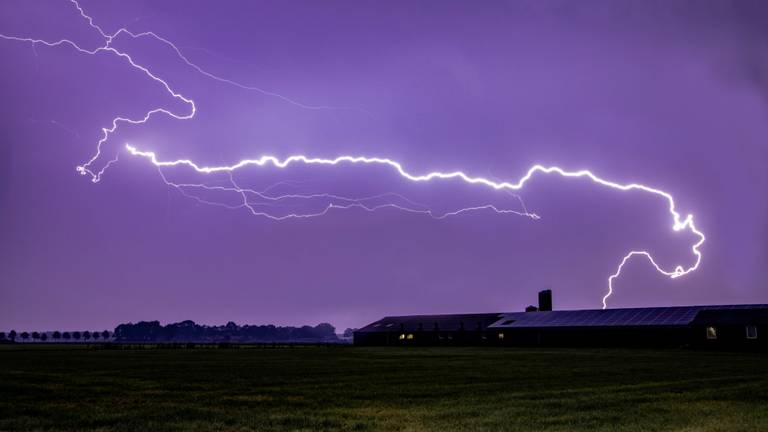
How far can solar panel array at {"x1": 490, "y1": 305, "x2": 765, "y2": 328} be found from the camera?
61.1 meters

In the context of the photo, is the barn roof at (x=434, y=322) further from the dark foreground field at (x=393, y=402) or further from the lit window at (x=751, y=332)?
the dark foreground field at (x=393, y=402)

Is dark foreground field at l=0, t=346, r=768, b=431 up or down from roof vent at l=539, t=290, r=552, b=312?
down

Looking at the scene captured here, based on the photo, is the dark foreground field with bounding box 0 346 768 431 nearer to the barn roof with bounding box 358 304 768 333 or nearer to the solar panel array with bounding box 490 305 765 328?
the barn roof with bounding box 358 304 768 333

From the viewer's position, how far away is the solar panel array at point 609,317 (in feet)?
201

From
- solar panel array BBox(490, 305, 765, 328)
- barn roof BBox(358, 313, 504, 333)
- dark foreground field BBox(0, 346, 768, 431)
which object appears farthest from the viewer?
barn roof BBox(358, 313, 504, 333)

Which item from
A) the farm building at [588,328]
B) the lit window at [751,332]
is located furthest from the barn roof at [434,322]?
the lit window at [751,332]

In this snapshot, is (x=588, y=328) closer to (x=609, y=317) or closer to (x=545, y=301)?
(x=609, y=317)

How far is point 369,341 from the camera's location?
8838 cm

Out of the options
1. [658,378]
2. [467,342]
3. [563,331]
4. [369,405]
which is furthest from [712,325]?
[369,405]

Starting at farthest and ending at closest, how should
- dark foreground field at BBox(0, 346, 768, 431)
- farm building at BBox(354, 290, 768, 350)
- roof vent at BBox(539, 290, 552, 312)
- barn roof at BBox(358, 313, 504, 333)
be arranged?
roof vent at BBox(539, 290, 552, 312), barn roof at BBox(358, 313, 504, 333), farm building at BBox(354, 290, 768, 350), dark foreground field at BBox(0, 346, 768, 431)

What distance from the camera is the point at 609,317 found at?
6744cm

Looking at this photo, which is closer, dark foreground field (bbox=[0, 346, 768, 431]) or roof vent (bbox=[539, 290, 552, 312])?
dark foreground field (bbox=[0, 346, 768, 431])

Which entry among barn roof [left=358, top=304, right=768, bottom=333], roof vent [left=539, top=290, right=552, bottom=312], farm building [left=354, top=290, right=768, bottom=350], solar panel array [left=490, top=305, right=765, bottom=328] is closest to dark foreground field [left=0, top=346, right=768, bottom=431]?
farm building [left=354, top=290, right=768, bottom=350]

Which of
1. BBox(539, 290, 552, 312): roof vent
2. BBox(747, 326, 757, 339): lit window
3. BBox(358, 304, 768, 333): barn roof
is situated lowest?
BBox(747, 326, 757, 339): lit window
